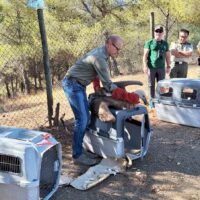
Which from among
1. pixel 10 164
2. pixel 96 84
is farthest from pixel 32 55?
pixel 10 164

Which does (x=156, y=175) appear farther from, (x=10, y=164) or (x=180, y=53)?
(x=180, y=53)

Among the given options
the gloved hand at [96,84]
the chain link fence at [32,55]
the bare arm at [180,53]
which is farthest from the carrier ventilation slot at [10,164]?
the bare arm at [180,53]

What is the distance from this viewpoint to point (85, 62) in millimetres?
4973

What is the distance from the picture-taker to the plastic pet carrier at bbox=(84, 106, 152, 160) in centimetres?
488

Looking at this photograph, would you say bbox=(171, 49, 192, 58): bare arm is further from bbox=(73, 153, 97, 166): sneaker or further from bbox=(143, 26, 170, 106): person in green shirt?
bbox=(73, 153, 97, 166): sneaker

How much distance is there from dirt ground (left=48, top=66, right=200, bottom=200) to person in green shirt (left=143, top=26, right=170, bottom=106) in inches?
66.4

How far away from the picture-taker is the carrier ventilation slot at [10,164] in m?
3.60

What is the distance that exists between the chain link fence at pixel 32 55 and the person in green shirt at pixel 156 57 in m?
1.92

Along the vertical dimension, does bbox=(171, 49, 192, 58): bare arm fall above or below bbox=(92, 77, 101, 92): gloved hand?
above

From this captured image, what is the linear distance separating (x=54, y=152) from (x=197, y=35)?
24.5m

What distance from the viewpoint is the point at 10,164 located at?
3.62m

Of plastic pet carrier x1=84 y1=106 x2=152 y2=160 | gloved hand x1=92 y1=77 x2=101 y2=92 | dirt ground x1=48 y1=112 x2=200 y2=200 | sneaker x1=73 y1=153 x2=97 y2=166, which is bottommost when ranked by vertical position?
dirt ground x1=48 y1=112 x2=200 y2=200

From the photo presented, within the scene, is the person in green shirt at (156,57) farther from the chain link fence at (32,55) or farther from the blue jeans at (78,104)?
the blue jeans at (78,104)

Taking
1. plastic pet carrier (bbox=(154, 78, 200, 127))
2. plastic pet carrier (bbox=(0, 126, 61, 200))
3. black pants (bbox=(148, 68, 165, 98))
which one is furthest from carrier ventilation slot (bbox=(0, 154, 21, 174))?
black pants (bbox=(148, 68, 165, 98))
